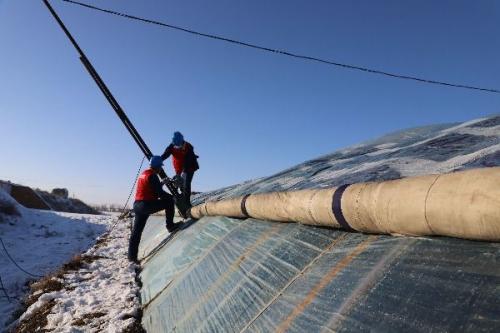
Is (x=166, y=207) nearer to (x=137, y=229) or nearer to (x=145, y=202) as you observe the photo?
(x=145, y=202)

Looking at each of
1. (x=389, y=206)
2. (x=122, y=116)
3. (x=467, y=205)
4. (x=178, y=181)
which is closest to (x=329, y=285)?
(x=389, y=206)

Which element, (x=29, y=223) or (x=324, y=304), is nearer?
A: (x=324, y=304)

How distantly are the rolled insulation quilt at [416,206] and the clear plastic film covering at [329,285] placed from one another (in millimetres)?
94

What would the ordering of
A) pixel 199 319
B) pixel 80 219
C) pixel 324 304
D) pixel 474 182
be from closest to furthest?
pixel 474 182 → pixel 324 304 → pixel 199 319 → pixel 80 219

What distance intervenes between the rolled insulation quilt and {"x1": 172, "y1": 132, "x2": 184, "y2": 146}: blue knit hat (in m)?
4.87

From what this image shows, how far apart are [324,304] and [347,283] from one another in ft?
0.52

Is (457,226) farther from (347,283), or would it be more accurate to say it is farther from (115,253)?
(115,253)

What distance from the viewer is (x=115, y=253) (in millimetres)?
8555

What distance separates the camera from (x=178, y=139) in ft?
25.3

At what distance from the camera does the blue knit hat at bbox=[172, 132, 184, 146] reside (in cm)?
768

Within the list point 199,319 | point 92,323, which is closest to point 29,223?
point 92,323

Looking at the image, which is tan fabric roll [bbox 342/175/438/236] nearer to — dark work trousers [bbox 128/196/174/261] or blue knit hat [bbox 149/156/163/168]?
dark work trousers [bbox 128/196/174/261]

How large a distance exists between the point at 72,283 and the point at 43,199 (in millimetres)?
29456

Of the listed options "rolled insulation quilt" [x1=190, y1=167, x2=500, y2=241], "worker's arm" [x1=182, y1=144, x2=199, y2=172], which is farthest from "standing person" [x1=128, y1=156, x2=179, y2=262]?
"rolled insulation quilt" [x1=190, y1=167, x2=500, y2=241]
